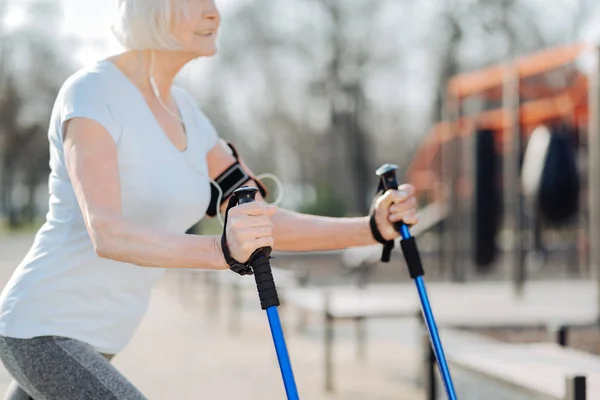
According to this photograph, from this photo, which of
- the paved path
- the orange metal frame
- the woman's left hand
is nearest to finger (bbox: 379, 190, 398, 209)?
the woman's left hand

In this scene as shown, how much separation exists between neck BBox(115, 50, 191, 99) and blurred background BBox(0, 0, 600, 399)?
9 cm

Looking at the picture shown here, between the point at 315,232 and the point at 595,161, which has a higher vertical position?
the point at 315,232

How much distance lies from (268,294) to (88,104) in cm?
59

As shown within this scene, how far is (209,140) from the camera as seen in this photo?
113 inches

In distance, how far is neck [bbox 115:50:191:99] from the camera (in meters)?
2.55

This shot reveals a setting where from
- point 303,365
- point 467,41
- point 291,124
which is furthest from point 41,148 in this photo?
point 303,365

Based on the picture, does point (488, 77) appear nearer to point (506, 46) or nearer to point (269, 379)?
point (269, 379)

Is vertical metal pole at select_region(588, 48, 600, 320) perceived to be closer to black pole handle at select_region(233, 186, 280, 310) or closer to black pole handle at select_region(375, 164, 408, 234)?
black pole handle at select_region(375, 164, 408, 234)

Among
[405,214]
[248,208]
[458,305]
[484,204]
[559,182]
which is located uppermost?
[248,208]

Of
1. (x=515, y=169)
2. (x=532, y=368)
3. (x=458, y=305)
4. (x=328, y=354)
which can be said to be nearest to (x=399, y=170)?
(x=515, y=169)

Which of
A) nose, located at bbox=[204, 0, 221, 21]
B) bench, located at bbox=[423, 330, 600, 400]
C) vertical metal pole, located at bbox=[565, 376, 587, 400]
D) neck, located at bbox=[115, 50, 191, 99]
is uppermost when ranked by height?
nose, located at bbox=[204, 0, 221, 21]

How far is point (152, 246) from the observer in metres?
→ 2.16

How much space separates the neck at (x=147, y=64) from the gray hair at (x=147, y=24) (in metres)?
0.03

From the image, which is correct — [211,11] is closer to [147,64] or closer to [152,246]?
[147,64]
